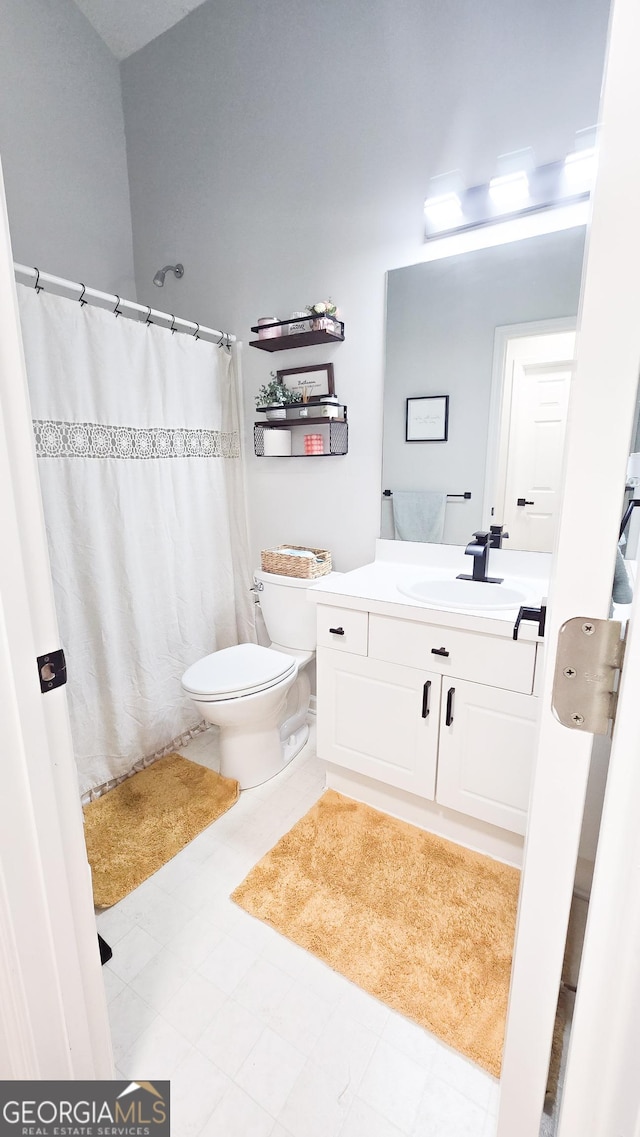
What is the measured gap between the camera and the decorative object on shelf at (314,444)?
2061 millimetres

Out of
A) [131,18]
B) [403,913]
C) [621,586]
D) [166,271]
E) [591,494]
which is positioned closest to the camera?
[591,494]

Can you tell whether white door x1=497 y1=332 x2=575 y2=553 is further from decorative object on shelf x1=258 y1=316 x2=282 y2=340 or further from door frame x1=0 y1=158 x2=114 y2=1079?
door frame x1=0 y1=158 x2=114 y2=1079

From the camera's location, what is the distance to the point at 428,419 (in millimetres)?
1865

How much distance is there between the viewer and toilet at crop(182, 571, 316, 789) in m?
1.75

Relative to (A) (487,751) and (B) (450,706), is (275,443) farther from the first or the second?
(A) (487,751)

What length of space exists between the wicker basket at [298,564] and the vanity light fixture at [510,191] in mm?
1360

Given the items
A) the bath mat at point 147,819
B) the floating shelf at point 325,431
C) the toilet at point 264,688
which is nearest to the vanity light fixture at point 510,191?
the floating shelf at point 325,431

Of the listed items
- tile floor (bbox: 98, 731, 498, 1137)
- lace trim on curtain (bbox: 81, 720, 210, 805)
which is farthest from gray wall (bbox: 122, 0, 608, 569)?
tile floor (bbox: 98, 731, 498, 1137)

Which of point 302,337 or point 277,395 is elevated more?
point 302,337

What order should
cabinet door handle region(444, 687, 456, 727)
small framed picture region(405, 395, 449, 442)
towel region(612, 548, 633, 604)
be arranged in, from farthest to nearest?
1. small framed picture region(405, 395, 449, 442)
2. cabinet door handle region(444, 687, 456, 727)
3. towel region(612, 548, 633, 604)

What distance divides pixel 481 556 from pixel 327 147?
1.67 m

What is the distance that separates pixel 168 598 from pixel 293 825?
1023mm

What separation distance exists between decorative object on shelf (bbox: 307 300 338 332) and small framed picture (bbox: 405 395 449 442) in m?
0.42

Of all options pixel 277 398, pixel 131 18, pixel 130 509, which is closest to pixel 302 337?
pixel 277 398
